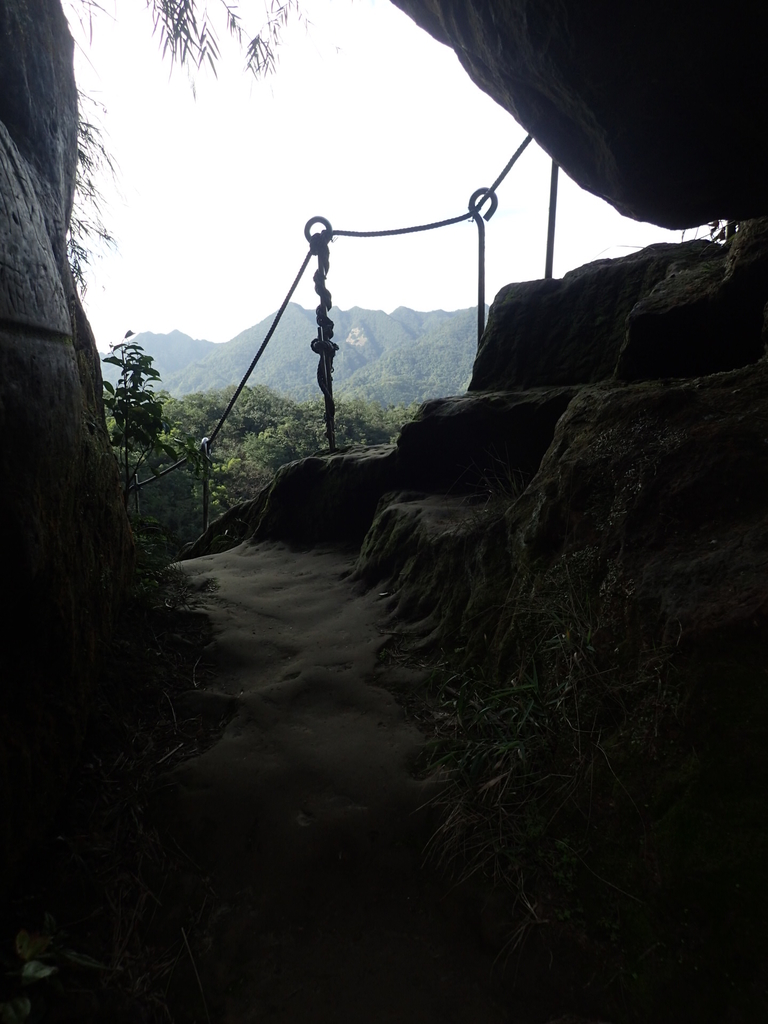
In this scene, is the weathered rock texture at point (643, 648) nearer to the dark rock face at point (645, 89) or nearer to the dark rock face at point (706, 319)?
the dark rock face at point (706, 319)

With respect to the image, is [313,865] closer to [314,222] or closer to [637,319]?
[637,319]

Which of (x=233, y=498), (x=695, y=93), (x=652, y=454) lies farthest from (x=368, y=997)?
(x=233, y=498)

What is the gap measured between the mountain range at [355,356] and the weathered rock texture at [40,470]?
3742 centimetres

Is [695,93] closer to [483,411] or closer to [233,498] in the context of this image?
[483,411]

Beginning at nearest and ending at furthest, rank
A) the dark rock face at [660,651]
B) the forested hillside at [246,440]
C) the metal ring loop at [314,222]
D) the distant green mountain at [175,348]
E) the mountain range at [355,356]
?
the dark rock face at [660,651]
the metal ring loop at [314,222]
the forested hillside at [246,440]
the mountain range at [355,356]
the distant green mountain at [175,348]

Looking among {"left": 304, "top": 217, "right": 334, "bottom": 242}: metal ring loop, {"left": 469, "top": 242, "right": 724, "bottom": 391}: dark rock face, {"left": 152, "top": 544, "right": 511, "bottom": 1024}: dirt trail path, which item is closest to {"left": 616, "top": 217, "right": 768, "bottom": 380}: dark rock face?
{"left": 469, "top": 242, "right": 724, "bottom": 391}: dark rock face

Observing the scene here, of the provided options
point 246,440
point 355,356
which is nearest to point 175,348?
point 355,356

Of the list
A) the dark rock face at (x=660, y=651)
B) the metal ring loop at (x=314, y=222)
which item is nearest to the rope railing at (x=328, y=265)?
the metal ring loop at (x=314, y=222)

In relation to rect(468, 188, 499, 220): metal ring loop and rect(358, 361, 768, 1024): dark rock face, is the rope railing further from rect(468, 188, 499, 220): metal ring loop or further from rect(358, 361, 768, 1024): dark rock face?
rect(358, 361, 768, 1024): dark rock face

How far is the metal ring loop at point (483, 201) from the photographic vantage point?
484 cm

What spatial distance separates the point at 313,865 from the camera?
1.49 meters

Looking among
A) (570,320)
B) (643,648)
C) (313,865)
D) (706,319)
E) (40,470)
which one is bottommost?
(313,865)

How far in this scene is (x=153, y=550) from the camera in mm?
3031

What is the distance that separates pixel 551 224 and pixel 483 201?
2.93 feet
